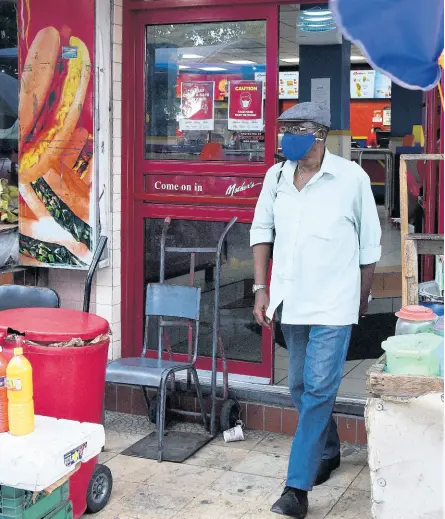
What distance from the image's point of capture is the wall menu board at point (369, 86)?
24031 millimetres

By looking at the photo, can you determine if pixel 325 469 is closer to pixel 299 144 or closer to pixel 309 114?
pixel 299 144

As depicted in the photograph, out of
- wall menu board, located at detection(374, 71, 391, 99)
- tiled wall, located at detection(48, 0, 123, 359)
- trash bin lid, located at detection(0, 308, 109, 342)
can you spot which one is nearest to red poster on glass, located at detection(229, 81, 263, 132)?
tiled wall, located at detection(48, 0, 123, 359)

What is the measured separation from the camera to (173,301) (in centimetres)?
533

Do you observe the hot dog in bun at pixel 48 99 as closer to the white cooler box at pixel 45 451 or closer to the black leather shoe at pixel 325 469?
the white cooler box at pixel 45 451

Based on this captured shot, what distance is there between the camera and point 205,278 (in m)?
5.73

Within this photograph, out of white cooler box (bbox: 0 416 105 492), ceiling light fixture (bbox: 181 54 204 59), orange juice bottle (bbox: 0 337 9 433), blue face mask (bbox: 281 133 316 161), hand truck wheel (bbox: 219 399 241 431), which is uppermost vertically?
ceiling light fixture (bbox: 181 54 204 59)

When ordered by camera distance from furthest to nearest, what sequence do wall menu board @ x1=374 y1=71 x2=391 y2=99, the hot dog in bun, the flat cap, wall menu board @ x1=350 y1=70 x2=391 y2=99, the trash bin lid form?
wall menu board @ x1=374 y1=71 x2=391 y2=99
wall menu board @ x1=350 y1=70 x2=391 y2=99
the hot dog in bun
the flat cap
the trash bin lid

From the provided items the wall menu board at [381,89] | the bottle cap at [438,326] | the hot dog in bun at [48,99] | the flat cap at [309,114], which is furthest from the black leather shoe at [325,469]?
the wall menu board at [381,89]

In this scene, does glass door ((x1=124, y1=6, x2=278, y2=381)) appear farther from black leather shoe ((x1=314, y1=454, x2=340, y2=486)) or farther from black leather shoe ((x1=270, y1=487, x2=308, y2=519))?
black leather shoe ((x1=270, y1=487, x2=308, y2=519))

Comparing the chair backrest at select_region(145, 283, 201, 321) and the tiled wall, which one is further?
the tiled wall

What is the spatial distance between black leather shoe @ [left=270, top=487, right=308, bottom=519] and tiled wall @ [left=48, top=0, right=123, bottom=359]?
2.01 m

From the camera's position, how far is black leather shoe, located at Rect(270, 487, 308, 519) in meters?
4.18

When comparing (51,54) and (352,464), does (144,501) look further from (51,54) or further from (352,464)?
(51,54)

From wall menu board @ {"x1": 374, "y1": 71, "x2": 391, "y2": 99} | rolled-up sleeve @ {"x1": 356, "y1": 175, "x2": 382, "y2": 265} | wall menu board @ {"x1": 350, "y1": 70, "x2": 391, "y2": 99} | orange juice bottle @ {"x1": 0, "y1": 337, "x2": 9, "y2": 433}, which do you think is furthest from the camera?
wall menu board @ {"x1": 374, "y1": 71, "x2": 391, "y2": 99}
